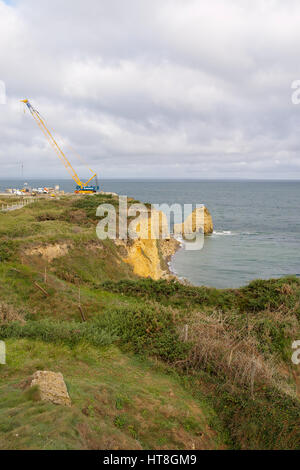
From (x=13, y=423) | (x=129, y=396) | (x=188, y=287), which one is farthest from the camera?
(x=188, y=287)

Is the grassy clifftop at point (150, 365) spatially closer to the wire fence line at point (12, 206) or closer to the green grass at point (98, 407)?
the green grass at point (98, 407)

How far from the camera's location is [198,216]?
69.2 meters

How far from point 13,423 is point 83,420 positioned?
4.31 feet

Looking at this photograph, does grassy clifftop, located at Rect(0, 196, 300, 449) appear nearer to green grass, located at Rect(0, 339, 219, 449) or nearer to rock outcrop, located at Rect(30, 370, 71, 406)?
green grass, located at Rect(0, 339, 219, 449)

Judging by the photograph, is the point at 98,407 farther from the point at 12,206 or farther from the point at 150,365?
the point at 12,206

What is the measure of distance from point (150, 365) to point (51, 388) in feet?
14.0

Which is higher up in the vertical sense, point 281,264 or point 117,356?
point 117,356

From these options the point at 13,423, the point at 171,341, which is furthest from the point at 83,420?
the point at 171,341

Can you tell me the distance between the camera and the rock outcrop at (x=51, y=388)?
6610 mm

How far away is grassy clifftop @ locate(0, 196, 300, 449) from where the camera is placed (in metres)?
6.51

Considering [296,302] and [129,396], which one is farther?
[296,302]

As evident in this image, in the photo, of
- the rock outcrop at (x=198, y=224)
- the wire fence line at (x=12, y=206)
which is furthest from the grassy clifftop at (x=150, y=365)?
the rock outcrop at (x=198, y=224)

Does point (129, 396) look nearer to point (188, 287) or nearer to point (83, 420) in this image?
point (83, 420)

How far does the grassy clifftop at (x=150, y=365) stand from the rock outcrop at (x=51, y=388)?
0.81 feet
